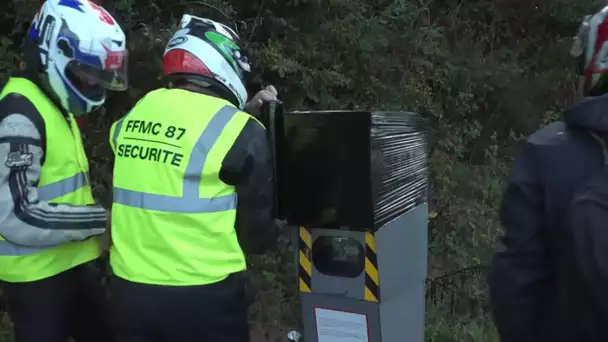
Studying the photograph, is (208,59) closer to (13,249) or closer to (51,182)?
(51,182)

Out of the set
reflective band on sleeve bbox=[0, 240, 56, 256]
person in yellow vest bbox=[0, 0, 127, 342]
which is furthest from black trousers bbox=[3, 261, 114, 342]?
reflective band on sleeve bbox=[0, 240, 56, 256]

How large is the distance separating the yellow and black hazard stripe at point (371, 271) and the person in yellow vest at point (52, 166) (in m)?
1.08

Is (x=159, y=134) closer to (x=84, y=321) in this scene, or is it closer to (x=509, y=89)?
(x=84, y=321)

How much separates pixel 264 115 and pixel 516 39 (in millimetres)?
6987

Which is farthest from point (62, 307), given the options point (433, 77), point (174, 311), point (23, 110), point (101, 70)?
point (433, 77)

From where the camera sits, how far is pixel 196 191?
2.50 m

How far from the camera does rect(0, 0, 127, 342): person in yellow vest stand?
104 inches

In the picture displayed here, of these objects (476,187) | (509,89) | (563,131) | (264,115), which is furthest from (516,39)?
(563,131)

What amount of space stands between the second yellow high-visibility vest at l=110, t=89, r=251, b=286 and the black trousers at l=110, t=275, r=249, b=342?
33 millimetres

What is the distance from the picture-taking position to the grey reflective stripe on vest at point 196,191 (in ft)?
8.15

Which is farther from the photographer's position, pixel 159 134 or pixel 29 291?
pixel 29 291

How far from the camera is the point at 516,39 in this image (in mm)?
9055

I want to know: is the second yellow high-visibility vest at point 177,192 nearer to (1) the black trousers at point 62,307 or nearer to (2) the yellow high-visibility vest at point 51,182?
(2) the yellow high-visibility vest at point 51,182

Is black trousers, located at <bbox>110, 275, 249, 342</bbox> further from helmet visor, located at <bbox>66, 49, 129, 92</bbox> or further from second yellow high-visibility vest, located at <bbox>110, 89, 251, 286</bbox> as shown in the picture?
helmet visor, located at <bbox>66, 49, 129, 92</bbox>
